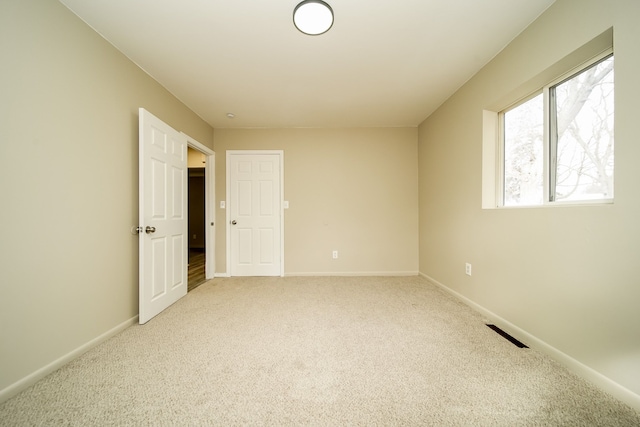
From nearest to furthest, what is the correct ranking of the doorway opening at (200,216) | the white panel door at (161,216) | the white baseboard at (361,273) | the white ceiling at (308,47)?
the white ceiling at (308,47)
the white panel door at (161,216)
the doorway opening at (200,216)
the white baseboard at (361,273)

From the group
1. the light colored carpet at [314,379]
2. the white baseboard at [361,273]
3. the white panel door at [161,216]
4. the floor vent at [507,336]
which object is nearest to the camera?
the light colored carpet at [314,379]

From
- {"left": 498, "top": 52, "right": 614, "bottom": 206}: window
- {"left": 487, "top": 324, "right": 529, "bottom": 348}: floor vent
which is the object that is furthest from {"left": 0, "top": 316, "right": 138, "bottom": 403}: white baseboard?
{"left": 498, "top": 52, "right": 614, "bottom": 206}: window

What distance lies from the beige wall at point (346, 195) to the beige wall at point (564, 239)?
44.8 inches

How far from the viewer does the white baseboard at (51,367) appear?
126cm

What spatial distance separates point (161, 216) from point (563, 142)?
11.4ft

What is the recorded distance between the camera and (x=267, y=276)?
148 inches

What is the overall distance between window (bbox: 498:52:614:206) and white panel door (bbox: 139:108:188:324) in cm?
334

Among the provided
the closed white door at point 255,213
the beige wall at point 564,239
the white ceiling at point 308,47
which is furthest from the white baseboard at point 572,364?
the closed white door at point 255,213

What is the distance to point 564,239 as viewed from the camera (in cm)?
152

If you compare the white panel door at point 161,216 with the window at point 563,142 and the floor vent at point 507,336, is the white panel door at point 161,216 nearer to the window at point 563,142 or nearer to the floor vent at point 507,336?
the floor vent at point 507,336

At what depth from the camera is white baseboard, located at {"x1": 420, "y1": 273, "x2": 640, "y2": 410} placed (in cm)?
120

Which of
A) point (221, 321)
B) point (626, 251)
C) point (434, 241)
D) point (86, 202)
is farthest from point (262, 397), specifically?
point (434, 241)

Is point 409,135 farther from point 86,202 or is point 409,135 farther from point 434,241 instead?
point 86,202

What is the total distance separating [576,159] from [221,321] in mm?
3050
